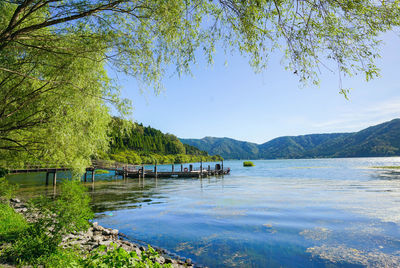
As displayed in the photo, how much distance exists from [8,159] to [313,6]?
19966 mm

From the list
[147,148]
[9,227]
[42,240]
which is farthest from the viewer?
[147,148]

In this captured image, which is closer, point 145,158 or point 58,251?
point 58,251

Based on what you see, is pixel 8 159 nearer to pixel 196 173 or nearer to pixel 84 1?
pixel 84 1

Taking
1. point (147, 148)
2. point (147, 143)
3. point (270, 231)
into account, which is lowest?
point (270, 231)

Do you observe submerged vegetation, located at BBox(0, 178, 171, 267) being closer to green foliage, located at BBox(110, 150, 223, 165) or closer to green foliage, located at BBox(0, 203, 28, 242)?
green foliage, located at BBox(0, 203, 28, 242)

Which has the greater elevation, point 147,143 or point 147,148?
point 147,143

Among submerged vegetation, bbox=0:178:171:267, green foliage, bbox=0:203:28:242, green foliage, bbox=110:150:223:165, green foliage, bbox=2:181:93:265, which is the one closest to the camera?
submerged vegetation, bbox=0:178:171:267

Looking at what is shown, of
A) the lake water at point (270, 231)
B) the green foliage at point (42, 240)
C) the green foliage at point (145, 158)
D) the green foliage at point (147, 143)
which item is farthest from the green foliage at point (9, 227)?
the green foliage at point (147, 143)

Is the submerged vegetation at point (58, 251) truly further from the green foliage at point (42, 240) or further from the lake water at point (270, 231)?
the lake water at point (270, 231)

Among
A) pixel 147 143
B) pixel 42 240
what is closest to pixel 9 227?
pixel 42 240

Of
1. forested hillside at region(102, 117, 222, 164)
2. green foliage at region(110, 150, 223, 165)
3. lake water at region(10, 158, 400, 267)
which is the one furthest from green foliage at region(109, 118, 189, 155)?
lake water at region(10, 158, 400, 267)

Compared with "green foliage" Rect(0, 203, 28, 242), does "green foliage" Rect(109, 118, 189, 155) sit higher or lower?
higher

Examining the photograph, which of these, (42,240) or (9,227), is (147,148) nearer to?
(9,227)

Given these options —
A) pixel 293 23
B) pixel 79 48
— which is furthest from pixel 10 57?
pixel 293 23
